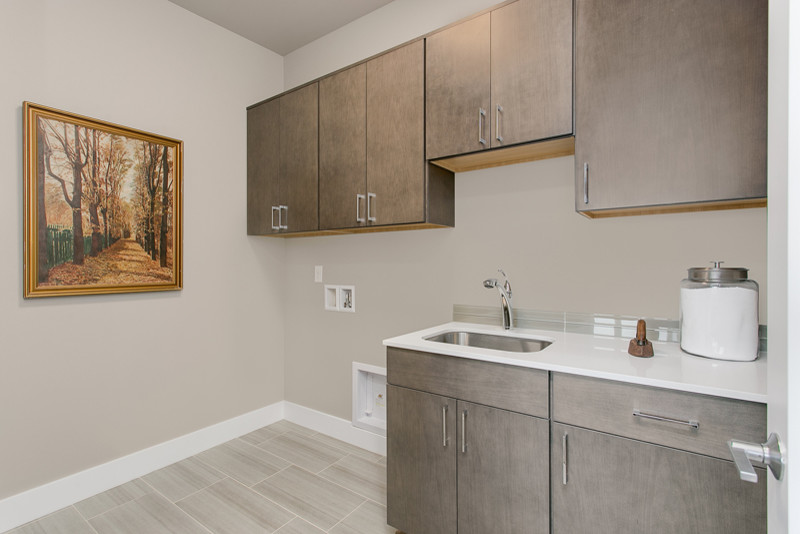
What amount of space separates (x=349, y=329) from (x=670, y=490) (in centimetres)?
200

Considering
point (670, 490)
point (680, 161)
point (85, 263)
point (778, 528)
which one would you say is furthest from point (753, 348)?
point (85, 263)

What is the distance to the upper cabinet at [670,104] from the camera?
49.2 inches

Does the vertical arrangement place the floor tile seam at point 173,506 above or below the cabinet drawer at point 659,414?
below

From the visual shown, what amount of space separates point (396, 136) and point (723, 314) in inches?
62.5

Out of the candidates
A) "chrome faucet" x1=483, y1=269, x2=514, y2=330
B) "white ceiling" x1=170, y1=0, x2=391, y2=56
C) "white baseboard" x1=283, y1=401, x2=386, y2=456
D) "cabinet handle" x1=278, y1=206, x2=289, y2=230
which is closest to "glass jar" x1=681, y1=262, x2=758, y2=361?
"chrome faucet" x1=483, y1=269, x2=514, y2=330

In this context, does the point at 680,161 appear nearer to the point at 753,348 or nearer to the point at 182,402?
the point at 753,348

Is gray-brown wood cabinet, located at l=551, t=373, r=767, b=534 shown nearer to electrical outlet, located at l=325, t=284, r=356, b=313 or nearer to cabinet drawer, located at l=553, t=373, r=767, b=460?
cabinet drawer, located at l=553, t=373, r=767, b=460

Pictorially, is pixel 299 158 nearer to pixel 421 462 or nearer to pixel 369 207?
pixel 369 207

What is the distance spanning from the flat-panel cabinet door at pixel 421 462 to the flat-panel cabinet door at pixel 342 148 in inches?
41.6

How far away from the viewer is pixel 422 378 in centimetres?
166

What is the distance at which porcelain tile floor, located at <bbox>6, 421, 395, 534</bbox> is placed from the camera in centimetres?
187

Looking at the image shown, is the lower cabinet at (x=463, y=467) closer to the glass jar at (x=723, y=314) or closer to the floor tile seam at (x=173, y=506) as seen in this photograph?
the glass jar at (x=723, y=314)

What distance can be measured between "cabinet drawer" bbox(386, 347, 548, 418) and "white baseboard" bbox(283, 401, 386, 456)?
3.44 feet

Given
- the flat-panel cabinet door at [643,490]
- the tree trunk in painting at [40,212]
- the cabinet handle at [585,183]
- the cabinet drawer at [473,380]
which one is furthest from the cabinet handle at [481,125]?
the tree trunk in painting at [40,212]
